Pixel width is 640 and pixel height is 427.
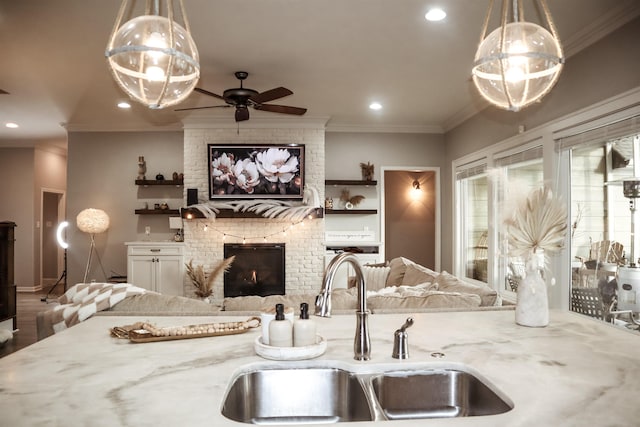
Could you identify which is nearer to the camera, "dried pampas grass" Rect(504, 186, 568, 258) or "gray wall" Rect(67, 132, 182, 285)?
"dried pampas grass" Rect(504, 186, 568, 258)

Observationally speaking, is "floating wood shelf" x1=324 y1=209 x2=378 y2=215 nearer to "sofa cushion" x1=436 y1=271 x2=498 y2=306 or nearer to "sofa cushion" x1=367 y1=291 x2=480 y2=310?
"sofa cushion" x1=436 y1=271 x2=498 y2=306

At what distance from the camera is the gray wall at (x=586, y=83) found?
10.1ft

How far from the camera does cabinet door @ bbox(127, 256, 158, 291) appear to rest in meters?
6.09

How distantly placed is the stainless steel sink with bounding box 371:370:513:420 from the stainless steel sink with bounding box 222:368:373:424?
10 centimetres

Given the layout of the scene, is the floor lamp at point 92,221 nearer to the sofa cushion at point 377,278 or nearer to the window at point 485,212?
the sofa cushion at point 377,278

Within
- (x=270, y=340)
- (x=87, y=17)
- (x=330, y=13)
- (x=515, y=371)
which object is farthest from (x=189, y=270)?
(x=515, y=371)

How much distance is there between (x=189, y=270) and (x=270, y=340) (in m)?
4.95

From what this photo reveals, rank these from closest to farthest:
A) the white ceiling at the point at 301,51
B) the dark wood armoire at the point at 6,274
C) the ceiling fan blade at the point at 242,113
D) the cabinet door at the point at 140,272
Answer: the white ceiling at the point at 301,51, the ceiling fan blade at the point at 242,113, the dark wood armoire at the point at 6,274, the cabinet door at the point at 140,272

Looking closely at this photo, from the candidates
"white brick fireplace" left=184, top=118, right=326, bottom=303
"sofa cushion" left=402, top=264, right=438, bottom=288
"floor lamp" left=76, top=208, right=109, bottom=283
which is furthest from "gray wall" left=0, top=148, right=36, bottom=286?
"sofa cushion" left=402, top=264, right=438, bottom=288

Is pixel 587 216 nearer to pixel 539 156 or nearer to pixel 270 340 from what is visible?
pixel 539 156

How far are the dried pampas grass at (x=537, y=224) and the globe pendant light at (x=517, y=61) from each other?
1.24 feet

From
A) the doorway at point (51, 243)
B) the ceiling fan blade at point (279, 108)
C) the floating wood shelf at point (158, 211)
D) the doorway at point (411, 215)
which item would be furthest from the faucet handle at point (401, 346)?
the doorway at point (51, 243)

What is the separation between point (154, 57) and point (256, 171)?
4.80 m

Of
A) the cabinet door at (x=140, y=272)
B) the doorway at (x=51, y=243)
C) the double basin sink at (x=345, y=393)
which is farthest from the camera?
the doorway at (x=51, y=243)
